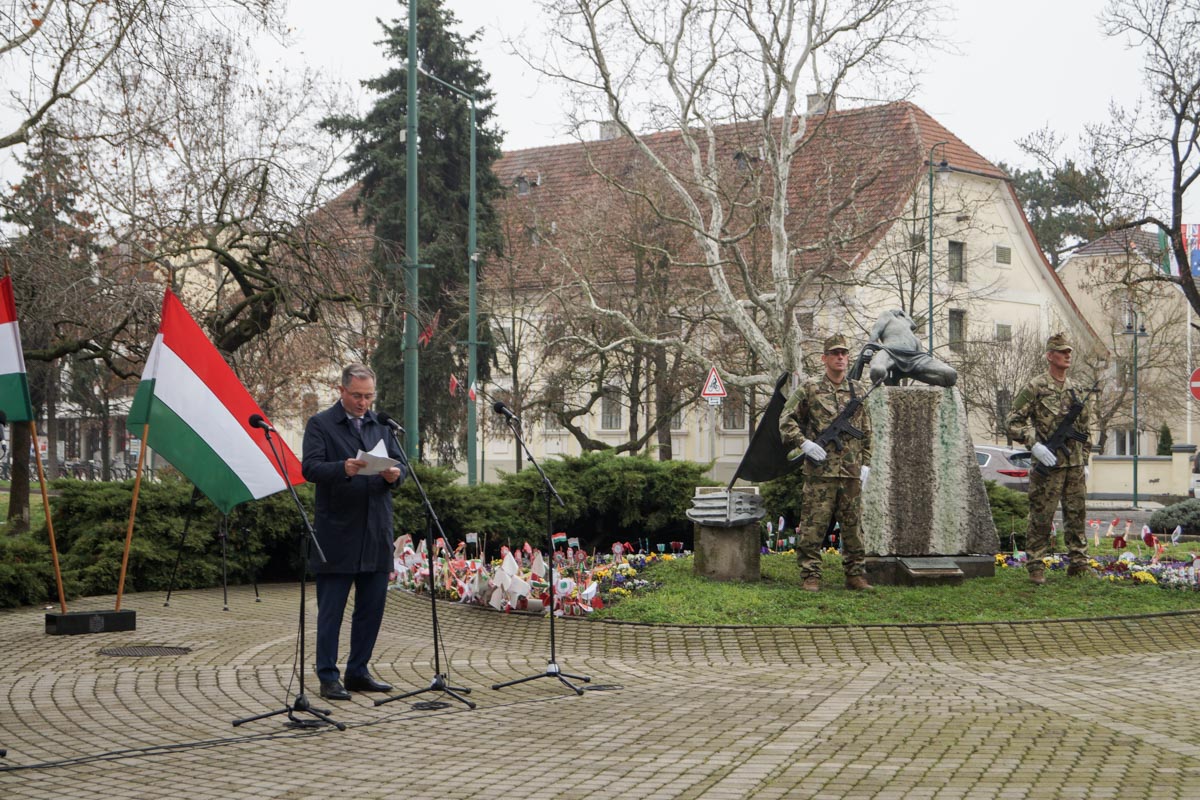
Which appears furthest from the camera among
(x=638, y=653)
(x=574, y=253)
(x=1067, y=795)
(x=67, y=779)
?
(x=574, y=253)

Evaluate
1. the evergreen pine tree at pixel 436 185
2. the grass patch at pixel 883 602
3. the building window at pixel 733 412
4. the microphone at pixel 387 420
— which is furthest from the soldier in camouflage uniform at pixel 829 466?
the evergreen pine tree at pixel 436 185

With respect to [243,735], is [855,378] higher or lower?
higher

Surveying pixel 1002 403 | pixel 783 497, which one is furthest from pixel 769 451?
pixel 1002 403

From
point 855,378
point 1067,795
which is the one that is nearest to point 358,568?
point 1067,795

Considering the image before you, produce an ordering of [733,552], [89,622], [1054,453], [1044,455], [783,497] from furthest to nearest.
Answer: [783,497]
[733,552]
[1054,453]
[1044,455]
[89,622]

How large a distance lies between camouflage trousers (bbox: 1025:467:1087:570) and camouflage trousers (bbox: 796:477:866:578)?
1.72 meters

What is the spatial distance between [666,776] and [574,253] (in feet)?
96.4

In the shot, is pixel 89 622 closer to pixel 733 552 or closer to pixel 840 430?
pixel 733 552

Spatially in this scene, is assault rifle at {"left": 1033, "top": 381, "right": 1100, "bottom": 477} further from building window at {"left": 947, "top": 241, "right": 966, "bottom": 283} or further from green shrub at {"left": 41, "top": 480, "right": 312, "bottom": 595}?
building window at {"left": 947, "top": 241, "right": 966, "bottom": 283}

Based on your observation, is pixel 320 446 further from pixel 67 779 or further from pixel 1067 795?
pixel 1067 795

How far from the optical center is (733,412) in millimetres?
45062

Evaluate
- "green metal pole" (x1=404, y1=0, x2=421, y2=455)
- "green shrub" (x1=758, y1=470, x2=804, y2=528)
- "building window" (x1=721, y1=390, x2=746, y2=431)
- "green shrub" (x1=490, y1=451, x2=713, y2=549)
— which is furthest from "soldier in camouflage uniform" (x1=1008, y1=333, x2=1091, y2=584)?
"building window" (x1=721, y1=390, x2=746, y2=431)

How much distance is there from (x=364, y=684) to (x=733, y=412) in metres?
36.8

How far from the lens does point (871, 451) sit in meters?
13.0
